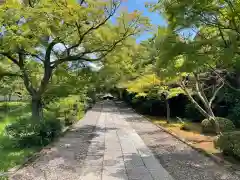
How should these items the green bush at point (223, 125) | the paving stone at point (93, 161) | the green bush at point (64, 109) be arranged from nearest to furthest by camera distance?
1. the paving stone at point (93, 161)
2. the green bush at point (223, 125)
3. the green bush at point (64, 109)

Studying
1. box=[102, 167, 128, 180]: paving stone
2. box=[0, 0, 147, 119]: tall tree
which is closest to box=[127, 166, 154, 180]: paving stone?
box=[102, 167, 128, 180]: paving stone

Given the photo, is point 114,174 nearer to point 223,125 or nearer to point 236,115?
point 223,125

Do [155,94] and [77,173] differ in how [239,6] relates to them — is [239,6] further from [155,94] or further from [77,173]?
[155,94]

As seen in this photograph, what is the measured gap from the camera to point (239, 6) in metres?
6.61

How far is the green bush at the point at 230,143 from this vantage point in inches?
320

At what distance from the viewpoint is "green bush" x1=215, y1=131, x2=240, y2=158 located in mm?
8141

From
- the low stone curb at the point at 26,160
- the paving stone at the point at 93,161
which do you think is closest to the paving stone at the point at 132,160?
the paving stone at the point at 93,161

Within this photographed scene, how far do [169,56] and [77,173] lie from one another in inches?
151

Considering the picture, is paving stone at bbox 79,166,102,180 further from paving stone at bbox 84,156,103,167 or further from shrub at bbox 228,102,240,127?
shrub at bbox 228,102,240,127

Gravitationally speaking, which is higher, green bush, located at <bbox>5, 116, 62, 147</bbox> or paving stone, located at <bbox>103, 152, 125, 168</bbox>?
green bush, located at <bbox>5, 116, 62, 147</bbox>

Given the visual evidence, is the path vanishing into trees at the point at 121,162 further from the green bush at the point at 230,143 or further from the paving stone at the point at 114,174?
the green bush at the point at 230,143

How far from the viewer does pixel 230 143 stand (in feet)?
27.7

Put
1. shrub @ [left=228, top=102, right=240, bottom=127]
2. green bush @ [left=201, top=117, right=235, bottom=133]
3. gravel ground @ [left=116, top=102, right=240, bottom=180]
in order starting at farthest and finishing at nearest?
shrub @ [left=228, top=102, right=240, bottom=127] → green bush @ [left=201, top=117, right=235, bottom=133] → gravel ground @ [left=116, top=102, right=240, bottom=180]

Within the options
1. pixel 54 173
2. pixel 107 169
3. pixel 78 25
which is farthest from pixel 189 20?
pixel 78 25
